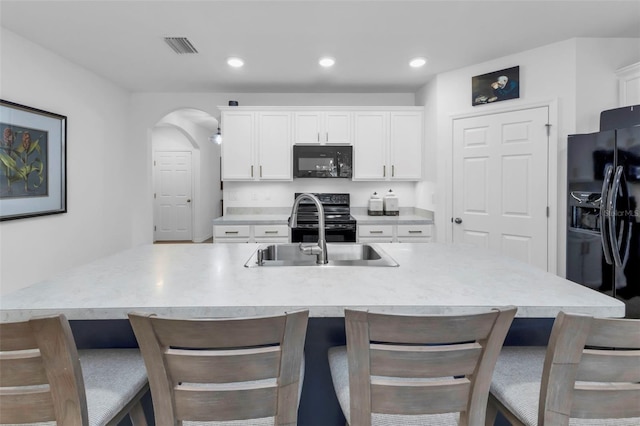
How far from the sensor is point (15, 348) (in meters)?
0.83

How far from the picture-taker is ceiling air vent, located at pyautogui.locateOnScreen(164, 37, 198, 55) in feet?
10.1

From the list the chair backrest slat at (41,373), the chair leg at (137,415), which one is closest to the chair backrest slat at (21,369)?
the chair backrest slat at (41,373)

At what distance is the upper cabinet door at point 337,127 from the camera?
434 centimetres

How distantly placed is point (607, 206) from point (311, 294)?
2333 millimetres

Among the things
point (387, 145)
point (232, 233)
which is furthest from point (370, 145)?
point (232, 233)

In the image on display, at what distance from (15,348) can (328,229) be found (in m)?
3.31

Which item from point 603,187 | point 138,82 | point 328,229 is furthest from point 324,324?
point 138,82

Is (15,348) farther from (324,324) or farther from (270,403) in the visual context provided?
(324,324)

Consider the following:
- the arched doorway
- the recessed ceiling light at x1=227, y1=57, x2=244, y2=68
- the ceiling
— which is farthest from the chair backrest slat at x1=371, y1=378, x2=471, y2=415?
the arched doorway

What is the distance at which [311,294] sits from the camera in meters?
1.24

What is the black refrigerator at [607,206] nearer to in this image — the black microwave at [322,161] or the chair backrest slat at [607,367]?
the chair backrest slat at [607,367]

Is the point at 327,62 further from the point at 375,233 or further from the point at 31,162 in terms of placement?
the point at 31,162

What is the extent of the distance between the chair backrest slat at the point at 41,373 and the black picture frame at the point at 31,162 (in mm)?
2766

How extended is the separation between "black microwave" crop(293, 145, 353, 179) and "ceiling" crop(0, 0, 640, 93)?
0.80m
